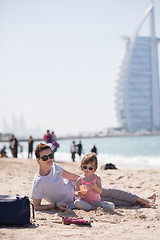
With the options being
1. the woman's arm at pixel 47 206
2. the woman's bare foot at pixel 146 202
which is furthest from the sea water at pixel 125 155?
the woman's arm at pixel 47 206

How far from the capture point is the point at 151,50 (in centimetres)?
12656

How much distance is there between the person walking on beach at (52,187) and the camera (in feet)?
14.4

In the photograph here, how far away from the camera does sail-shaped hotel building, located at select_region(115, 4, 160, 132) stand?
120312 mm

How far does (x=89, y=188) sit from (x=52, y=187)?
452 millimetres

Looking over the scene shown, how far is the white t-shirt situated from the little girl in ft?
0.49

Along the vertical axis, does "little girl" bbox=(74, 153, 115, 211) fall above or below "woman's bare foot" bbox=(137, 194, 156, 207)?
above

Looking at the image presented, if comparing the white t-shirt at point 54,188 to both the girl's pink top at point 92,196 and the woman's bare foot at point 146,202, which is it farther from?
the woman's bare foot at point 146,202

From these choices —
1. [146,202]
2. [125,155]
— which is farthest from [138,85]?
[146,202]

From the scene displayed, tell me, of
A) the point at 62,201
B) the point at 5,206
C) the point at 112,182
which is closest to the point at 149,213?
the point at 62,201

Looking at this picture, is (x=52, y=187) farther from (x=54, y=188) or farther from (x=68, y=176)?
(x=68, y=176)

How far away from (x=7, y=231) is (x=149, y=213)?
180 centimetres

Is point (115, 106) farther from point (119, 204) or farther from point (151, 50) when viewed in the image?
point (119, 204)

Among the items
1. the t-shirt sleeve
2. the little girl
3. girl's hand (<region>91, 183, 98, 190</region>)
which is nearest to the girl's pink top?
the little girl

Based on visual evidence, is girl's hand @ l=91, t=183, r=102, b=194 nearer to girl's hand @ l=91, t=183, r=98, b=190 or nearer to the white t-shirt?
girl's hand @ l=91, t=183, r=98, b=190
